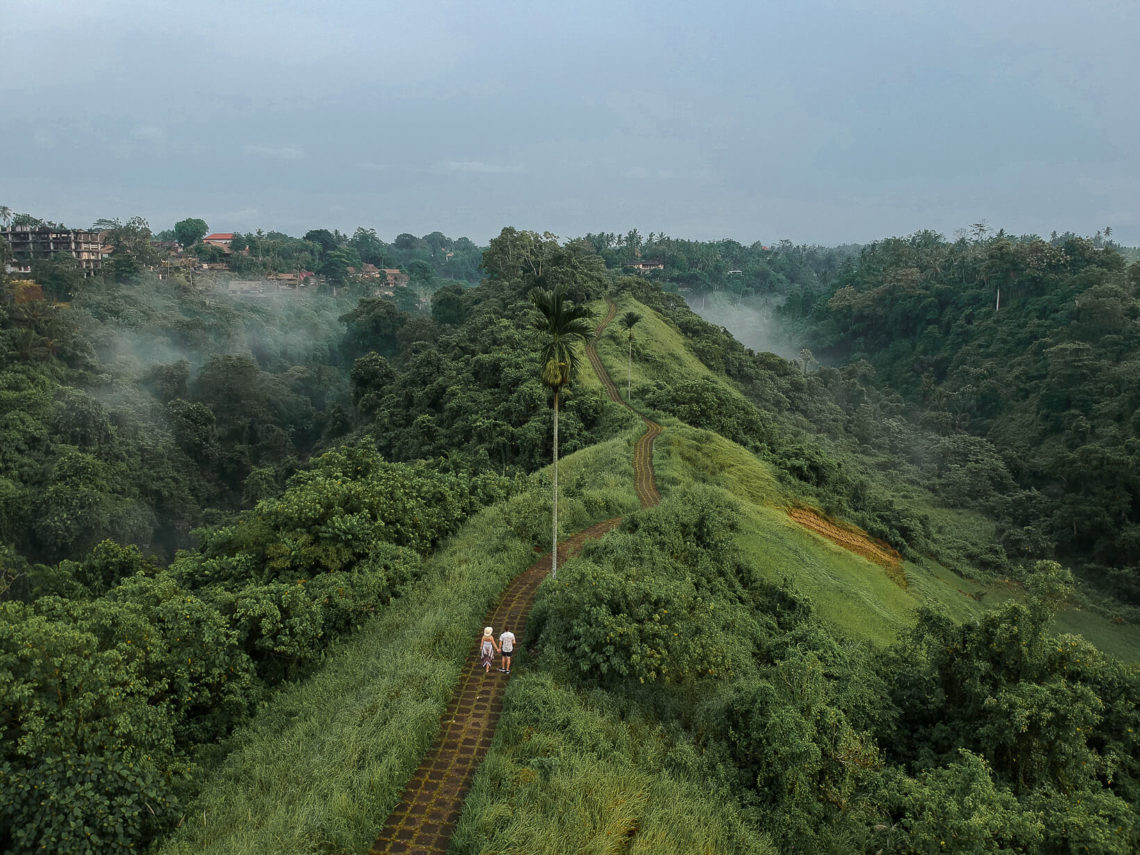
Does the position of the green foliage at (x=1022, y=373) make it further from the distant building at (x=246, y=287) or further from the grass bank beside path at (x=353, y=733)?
the distant building at (x=246, y=287)

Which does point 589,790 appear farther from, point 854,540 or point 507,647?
point 854,540

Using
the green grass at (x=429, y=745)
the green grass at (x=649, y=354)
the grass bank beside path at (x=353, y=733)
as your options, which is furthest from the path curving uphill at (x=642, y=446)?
the grass bank beside path at (x=353, y=733)

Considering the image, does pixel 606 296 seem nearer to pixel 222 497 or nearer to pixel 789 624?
pixel 222 497

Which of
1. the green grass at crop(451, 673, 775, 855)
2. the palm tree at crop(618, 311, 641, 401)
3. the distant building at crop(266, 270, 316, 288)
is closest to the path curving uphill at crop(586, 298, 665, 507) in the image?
the palm tree at crop(618, 311, 641, 401)

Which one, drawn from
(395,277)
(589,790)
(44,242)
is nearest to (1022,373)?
(589,790)

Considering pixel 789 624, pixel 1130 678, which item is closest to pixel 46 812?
pixel 789 624

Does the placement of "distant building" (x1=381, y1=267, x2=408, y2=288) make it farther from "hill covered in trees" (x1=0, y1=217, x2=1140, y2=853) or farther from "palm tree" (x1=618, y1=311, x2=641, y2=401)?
"hill covered in trees" (x1=0, y1=217, x2=1140, y2=853)
